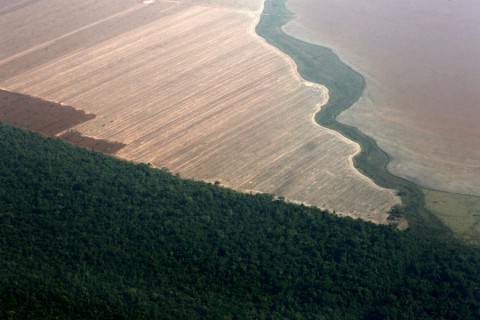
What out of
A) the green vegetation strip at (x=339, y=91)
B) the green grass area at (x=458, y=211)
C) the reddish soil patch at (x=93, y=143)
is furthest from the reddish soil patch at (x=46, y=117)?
the green grass area at (x=458, y=211)

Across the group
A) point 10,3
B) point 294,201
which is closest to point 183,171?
Result: point 294,201

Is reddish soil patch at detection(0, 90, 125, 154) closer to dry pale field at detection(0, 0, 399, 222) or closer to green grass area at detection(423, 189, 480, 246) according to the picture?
dry pale field at detection(0, 0, 399, 222)

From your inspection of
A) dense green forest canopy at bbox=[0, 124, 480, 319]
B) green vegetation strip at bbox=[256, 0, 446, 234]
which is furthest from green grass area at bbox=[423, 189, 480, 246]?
dense green forest canopy at bbox=[0, 124, 480, 319]

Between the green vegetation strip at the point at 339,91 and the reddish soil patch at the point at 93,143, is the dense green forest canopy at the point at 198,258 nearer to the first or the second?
the green vegetation strip at the point at 339,91

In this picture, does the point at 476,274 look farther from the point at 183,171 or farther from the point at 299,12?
the point at 299,12

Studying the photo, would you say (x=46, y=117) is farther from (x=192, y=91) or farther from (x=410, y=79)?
(x=410, y=79)
